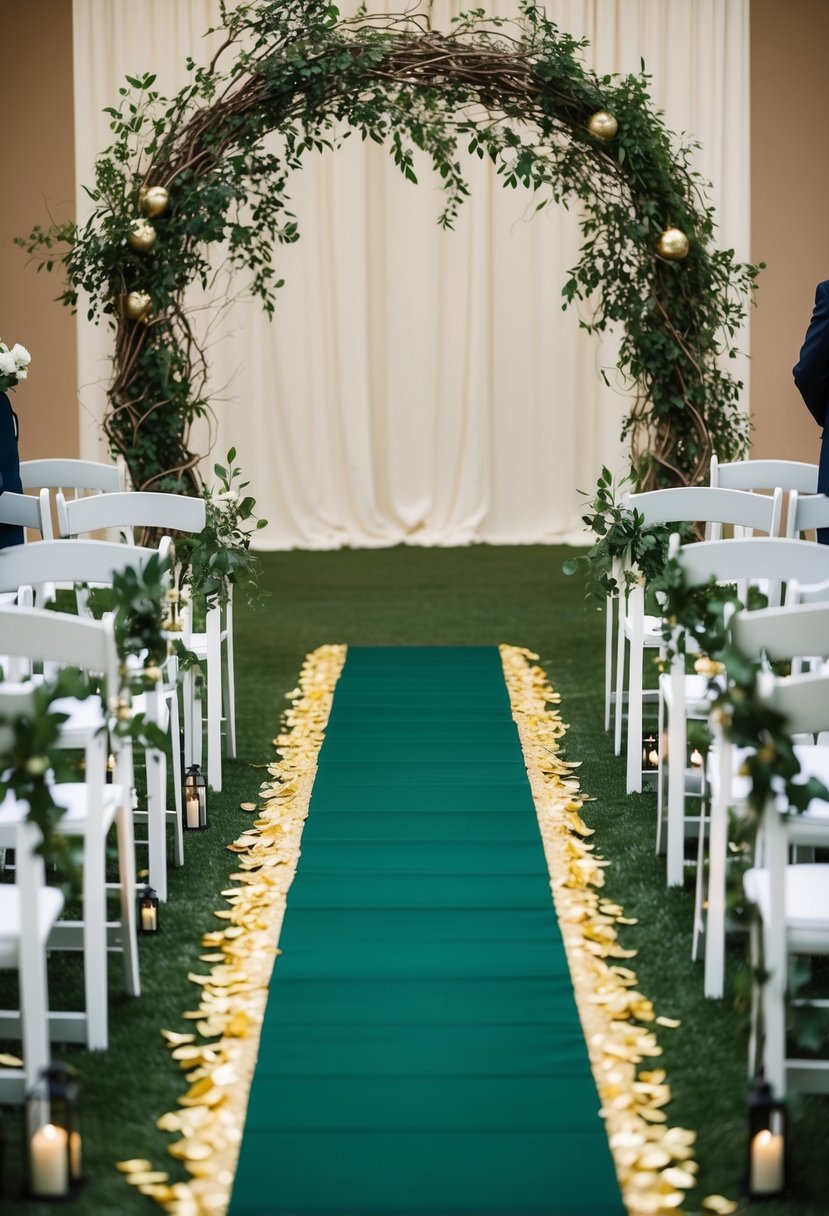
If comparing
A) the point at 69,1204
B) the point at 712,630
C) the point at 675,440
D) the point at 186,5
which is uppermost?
the point at 186,5

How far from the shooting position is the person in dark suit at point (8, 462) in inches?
204

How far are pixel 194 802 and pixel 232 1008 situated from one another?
1.32 metres

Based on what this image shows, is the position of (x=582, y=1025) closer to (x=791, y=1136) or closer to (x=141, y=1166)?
(x=791, y=1136)

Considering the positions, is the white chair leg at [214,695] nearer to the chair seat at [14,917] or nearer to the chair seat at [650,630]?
the chair seat at [650,630]

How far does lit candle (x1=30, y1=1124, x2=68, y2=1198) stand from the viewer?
224 cm

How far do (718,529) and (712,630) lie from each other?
270 cm

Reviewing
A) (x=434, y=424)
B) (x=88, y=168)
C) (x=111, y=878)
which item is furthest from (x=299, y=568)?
(x=111, y=878)

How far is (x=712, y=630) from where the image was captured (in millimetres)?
2916

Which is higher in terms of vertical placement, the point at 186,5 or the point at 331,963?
the point at 186,5

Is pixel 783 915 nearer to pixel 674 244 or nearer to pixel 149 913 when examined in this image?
pixel 149 913

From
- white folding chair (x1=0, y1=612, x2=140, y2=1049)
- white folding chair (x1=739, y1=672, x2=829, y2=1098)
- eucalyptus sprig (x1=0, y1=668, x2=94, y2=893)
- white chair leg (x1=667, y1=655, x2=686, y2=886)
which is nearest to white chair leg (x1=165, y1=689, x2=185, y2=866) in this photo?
white folding chair (x1=0, y1=612, x2=140, y2=1049)

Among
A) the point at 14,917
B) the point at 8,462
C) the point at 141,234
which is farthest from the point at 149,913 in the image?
the point at 141,234

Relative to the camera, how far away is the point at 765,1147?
2229mm

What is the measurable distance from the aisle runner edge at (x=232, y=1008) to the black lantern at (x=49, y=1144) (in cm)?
11
